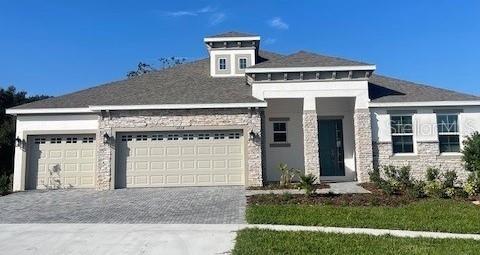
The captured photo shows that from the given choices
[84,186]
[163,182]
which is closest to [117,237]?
[163,182]

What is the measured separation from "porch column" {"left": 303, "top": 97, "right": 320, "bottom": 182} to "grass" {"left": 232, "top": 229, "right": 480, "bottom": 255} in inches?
355

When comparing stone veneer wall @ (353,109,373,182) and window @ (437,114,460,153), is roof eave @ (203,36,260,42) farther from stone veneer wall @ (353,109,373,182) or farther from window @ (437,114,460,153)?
window @ (437,114,460,153)

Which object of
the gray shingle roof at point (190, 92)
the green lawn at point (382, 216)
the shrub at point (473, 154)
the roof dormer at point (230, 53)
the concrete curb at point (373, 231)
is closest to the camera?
the concrete curb at point (373, 231)

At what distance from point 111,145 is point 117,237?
9.22 meters

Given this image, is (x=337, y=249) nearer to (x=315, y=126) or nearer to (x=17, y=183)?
(x=315, y=126)

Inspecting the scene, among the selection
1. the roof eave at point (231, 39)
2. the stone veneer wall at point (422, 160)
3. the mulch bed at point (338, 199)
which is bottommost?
the mulch bed at point (338, 199)

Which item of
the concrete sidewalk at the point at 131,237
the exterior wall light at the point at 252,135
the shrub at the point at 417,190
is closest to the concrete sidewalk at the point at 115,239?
the concrete sidewalk at the point at 131,237

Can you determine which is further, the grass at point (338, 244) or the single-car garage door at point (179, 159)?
the single-car garage door at point (179, 159)

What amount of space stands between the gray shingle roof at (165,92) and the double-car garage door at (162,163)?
1.39m

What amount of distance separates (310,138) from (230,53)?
6442 millimetres

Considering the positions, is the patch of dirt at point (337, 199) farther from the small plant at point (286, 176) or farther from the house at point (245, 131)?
Answer: the house at point (245, 131)

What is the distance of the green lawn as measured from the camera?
9.83 m

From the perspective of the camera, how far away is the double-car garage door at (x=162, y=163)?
57.4 feet

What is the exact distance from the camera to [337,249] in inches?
296
